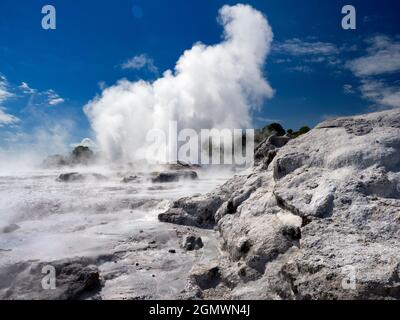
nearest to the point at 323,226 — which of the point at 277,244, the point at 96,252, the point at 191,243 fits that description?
the point at 277,244

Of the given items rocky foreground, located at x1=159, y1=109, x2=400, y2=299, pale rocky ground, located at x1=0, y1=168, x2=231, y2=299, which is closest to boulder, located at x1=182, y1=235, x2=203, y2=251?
pale rocky ground, located at x1=0, y1=168, x2=231, y2=299

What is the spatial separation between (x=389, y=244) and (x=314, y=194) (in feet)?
6.61

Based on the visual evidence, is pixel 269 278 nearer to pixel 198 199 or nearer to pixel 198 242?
pixel 198 242

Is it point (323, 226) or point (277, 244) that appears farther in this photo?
point (277, 244)

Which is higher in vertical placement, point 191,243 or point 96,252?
point 191,243

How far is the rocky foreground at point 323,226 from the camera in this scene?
17.9 ft

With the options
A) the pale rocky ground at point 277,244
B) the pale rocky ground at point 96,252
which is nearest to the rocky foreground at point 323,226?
the pale rocky ground at point 277,244

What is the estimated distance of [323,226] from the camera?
259 inches

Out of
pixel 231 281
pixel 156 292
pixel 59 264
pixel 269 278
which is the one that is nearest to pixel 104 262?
pixel 59 264

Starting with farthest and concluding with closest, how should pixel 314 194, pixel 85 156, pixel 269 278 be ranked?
1. pixel 85 156
2. pixel 314 194
3. pixel 269 278

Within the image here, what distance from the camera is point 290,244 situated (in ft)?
23.3

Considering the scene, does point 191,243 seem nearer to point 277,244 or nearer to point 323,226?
point 277,244

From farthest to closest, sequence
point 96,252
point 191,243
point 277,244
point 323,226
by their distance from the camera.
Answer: point 191,243 < point 96,252 < point 277,244 < point 323,226

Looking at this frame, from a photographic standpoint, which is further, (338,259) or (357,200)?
(357,200)
